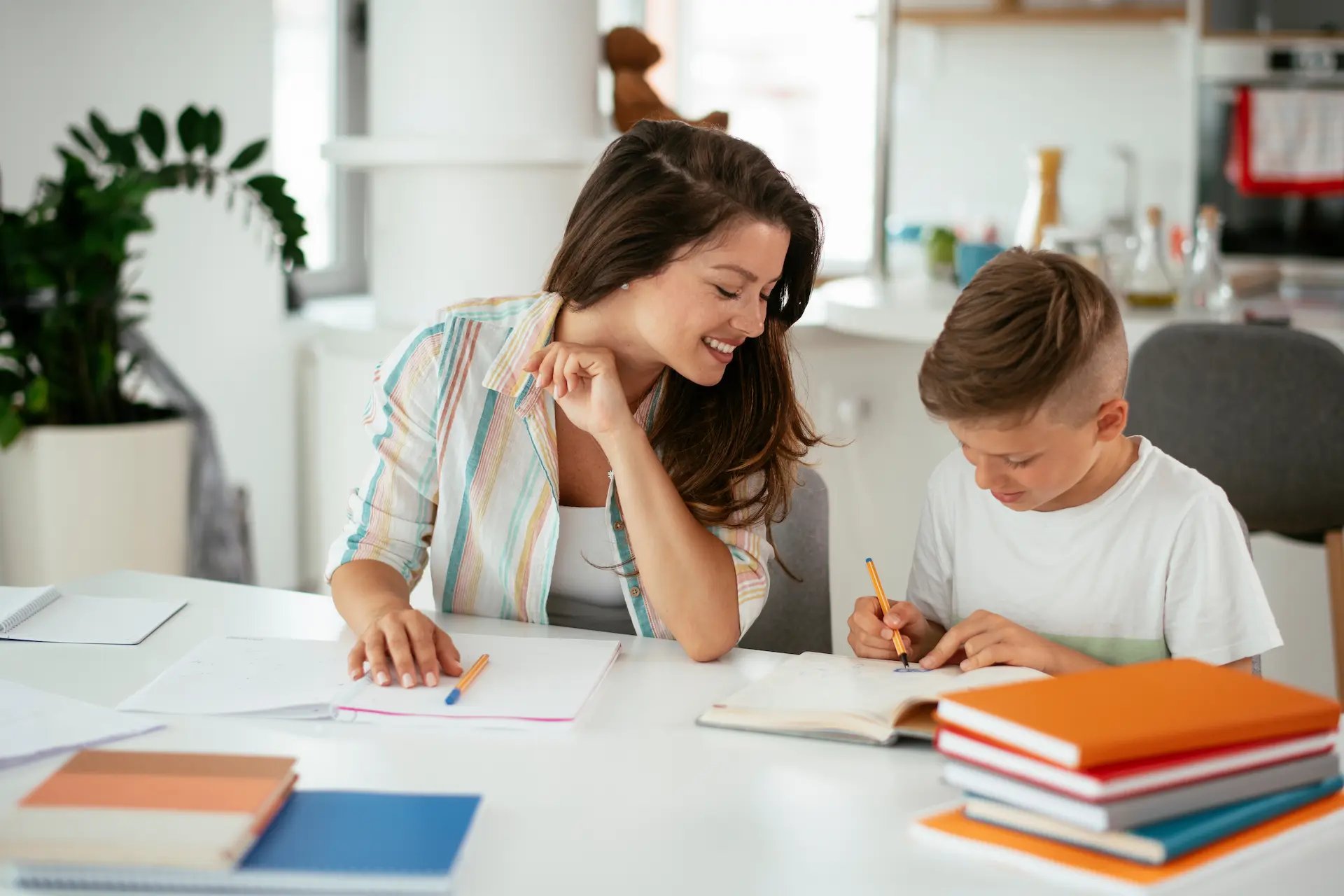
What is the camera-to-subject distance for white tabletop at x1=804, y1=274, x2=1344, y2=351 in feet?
7.89

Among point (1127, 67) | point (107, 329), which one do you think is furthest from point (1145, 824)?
point (1127, 67)

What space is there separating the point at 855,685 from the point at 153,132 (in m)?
1.86

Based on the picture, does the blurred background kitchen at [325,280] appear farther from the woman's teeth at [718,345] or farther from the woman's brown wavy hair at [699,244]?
the woman's teeth at [718,345]

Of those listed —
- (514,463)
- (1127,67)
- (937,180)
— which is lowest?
(514,463)

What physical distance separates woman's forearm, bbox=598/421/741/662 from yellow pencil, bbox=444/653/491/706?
21cm

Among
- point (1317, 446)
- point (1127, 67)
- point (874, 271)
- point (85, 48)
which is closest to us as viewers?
point (1317, 446)

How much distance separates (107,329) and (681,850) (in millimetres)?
1910

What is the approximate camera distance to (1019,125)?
5.34 meters

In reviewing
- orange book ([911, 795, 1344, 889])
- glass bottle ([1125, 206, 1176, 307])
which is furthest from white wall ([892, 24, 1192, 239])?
orange book ([911, 795, 1344, 889])

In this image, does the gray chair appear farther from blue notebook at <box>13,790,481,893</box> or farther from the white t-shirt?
blue notebook at <box>13,790,481,893</box>

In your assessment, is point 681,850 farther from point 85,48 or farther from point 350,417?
point 85,48

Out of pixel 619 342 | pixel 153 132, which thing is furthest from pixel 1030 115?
pixel 619 342

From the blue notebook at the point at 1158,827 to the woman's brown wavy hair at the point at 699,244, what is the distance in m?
0.62

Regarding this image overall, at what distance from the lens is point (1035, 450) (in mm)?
1212
